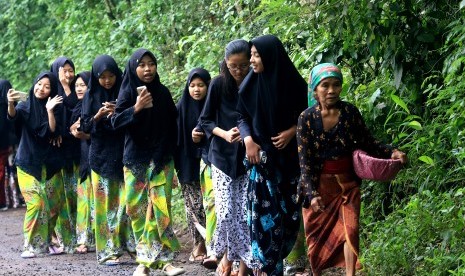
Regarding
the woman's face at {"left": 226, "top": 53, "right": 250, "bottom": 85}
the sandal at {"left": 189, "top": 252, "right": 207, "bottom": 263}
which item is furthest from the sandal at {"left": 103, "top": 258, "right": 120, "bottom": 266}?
the woman's face at {"left": 226, "top": 53, "right": 250, "bottom": 85}

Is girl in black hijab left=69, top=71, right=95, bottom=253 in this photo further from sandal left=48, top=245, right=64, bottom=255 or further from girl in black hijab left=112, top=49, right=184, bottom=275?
girl in black hijab left=112, top=49, right=184, bottom=275

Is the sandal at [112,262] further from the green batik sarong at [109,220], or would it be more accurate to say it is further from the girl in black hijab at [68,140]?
the girl in black hijab at [68,140]

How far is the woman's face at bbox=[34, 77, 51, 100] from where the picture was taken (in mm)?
11461

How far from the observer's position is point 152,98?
31.1 feet

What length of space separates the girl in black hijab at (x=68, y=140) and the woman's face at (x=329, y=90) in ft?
16.5

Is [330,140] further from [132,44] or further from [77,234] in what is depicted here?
[132,44]

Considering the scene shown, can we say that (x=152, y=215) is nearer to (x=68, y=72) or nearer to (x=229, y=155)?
(x=229, y=155)

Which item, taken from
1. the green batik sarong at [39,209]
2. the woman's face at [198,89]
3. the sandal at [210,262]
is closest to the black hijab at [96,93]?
the woman's face at [198,89]

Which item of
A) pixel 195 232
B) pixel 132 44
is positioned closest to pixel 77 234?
pixel 195 232

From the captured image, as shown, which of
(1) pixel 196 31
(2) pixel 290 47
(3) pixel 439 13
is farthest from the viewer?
(1) pixel 196 31

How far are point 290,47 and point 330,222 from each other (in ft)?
11.7

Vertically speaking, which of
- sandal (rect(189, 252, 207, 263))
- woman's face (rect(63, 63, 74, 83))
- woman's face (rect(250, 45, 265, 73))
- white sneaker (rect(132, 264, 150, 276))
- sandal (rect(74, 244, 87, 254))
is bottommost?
sandal (rect(189, 252, 207, 263))

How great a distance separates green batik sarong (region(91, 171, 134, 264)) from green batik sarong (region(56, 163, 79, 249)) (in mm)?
1261

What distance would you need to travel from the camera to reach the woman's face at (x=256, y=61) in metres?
7.61
